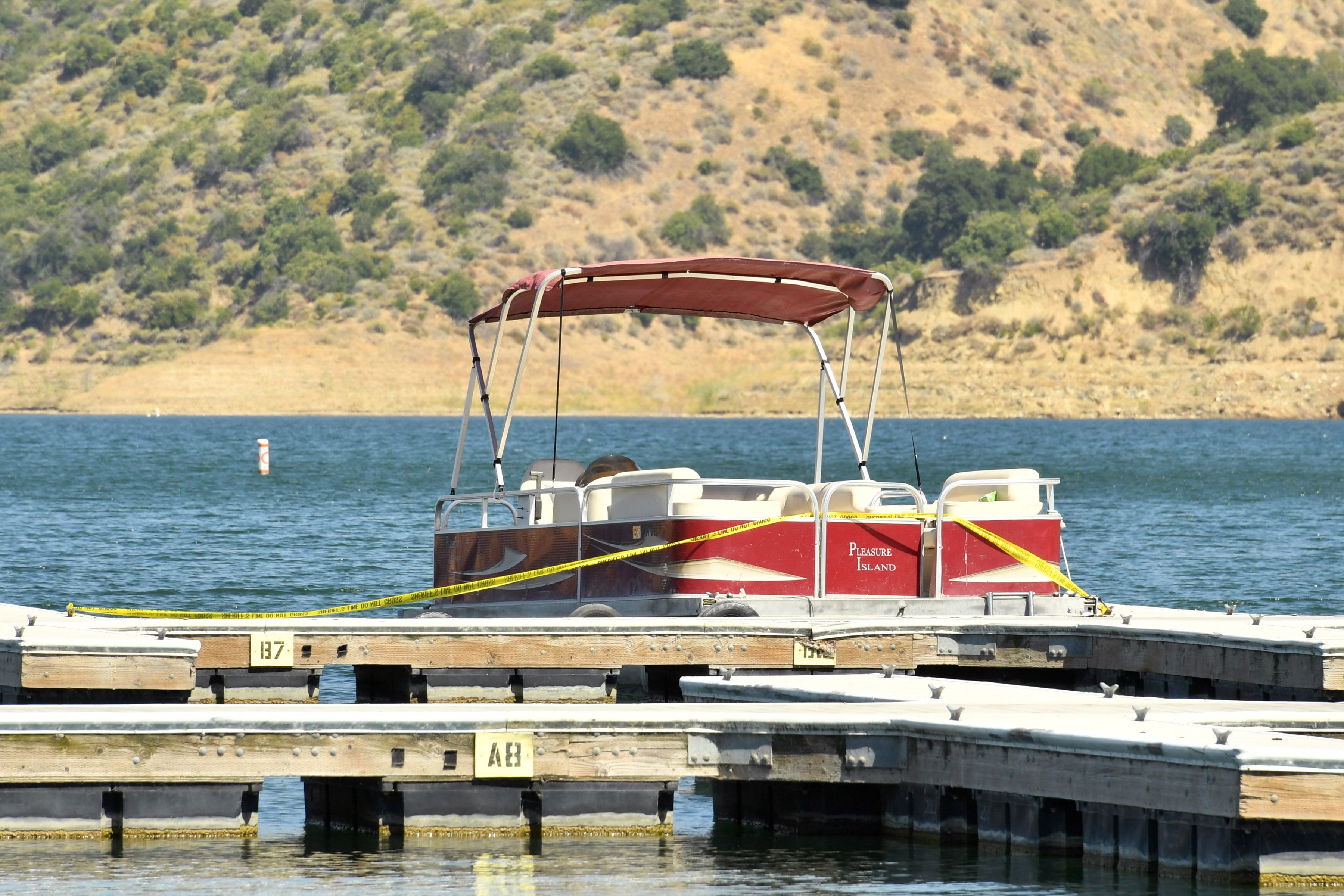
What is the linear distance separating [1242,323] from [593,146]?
4202cm

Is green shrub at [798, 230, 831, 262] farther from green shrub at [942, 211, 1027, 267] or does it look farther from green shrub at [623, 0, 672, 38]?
green shrub at [623, 0, 672, 38]

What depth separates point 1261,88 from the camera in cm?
13650

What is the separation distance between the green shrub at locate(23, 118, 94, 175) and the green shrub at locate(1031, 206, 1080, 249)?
6723 centimetres

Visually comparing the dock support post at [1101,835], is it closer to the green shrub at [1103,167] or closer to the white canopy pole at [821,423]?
the white canopy pole at [821,423]

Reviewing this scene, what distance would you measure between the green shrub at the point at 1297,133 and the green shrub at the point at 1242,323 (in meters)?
12.6

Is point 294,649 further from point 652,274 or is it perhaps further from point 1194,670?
point 1194,670

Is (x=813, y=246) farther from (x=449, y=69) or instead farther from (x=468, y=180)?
(x=449, y=69)

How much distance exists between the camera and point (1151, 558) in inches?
1470

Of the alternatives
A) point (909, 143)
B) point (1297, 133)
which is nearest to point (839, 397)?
point (1297, 133)

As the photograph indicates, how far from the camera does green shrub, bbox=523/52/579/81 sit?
13750cm

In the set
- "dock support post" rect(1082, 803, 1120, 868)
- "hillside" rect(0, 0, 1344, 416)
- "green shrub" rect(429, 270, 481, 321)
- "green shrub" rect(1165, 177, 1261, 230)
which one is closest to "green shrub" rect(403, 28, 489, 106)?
"hillside" rect(0, 0, 1344, 416)

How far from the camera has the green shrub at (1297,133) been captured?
112m

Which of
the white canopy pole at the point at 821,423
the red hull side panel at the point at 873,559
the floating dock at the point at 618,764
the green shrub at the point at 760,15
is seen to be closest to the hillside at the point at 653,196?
the green shrub at the point at 760,15

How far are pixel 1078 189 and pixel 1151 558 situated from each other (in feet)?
316
